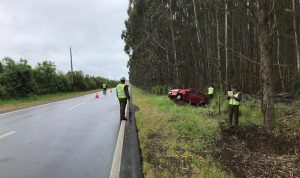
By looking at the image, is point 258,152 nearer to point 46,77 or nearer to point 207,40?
point 207,40

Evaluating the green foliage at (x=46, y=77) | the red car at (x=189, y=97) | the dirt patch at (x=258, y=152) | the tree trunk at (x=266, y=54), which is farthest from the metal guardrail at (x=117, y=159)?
the green foliage at (x=46, y=77)

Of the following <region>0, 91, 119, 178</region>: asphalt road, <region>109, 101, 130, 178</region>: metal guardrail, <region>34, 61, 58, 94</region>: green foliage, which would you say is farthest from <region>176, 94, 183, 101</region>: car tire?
<region>34, 61, 58, 94</region>: green foliage

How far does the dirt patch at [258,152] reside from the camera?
8.26m

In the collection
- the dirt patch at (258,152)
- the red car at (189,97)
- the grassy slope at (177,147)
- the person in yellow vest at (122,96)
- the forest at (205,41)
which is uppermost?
the forest at (205,41)

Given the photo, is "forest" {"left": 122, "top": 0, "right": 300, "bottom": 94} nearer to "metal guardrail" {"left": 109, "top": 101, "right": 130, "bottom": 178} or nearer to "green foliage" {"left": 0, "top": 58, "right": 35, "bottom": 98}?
"green foliage" {"left": 0, "top": 58, "right": 35, "bottom": 98}

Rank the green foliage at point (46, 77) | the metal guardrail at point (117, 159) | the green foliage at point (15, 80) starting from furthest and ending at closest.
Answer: the green foliage at point (46, 77) → the green foliage at point (15, 80) → the metal guardrail at point (117, 159)

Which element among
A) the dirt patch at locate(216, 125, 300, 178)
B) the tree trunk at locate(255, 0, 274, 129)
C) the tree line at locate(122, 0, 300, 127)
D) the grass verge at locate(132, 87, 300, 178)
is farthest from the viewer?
the tree line at locate(122, 0, 300, 127)

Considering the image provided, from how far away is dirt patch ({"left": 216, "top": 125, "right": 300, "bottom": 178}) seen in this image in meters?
8.26

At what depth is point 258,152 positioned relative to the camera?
10.7m

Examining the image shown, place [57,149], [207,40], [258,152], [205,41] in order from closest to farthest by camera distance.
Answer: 1. [57,149]
2. [258,152]
3. [207,40]
4. [205,41]

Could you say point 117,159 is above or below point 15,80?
below

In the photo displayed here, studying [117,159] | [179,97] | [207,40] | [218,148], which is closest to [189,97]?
[179,97]

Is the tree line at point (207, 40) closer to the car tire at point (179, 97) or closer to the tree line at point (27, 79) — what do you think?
the car tire at point (179, 97)


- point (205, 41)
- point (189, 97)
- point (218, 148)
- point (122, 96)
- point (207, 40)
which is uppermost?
point (205, 41)
